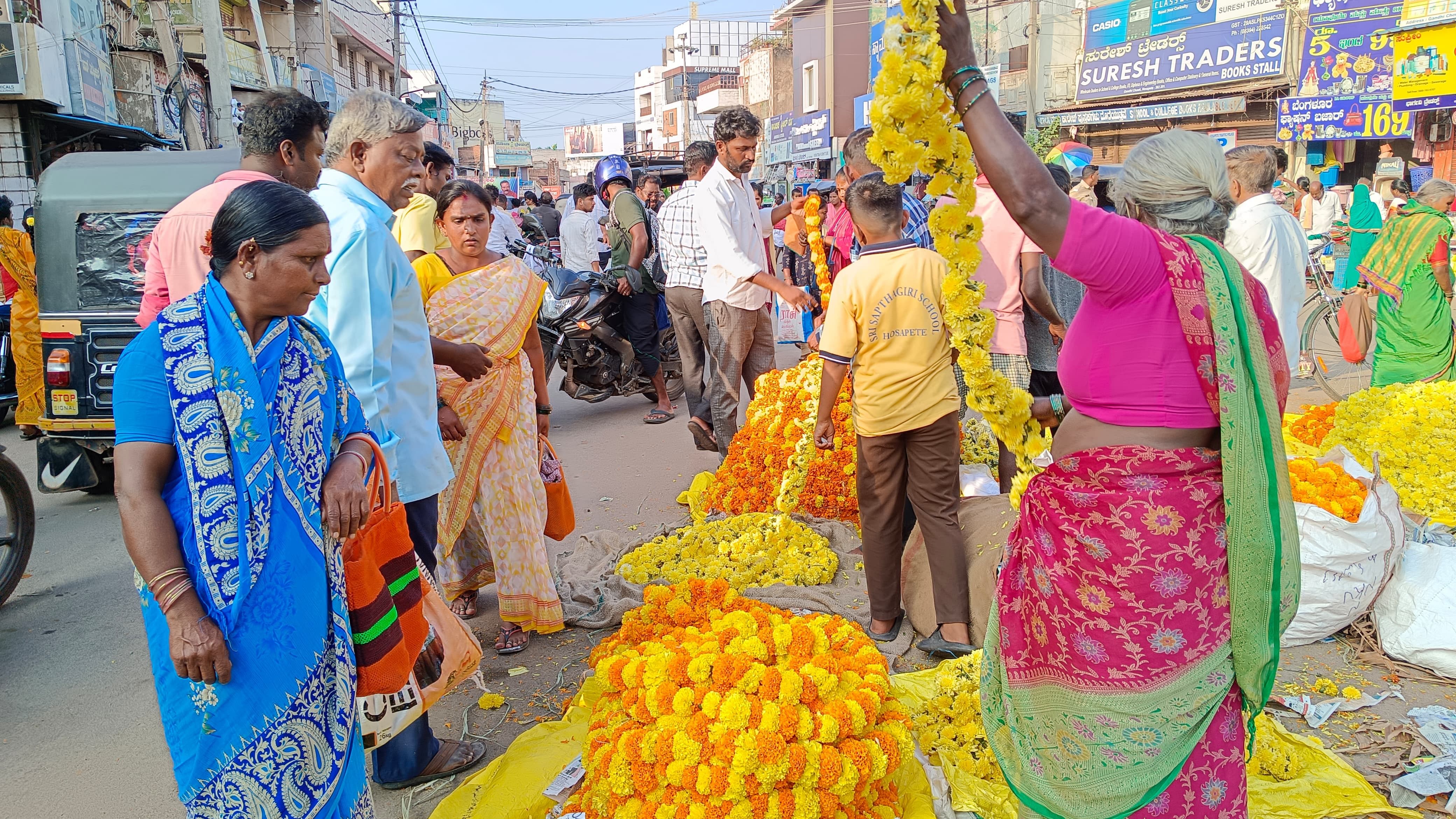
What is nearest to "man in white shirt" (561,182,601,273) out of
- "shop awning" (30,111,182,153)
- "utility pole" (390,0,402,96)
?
"shop awning" (30,111,182,153)

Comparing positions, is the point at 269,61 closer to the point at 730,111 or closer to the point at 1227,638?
the point at 730,111

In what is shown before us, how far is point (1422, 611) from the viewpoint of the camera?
3.71 meters

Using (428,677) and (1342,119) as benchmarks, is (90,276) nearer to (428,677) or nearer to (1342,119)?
(428,677)

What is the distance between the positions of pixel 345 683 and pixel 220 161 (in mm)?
5388

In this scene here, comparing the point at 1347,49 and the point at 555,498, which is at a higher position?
the point at 1347,49

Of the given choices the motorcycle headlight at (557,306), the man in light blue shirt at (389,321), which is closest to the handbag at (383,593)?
the man in light blue shirt at (389,321)

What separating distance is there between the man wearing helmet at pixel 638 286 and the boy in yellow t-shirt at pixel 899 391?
4522 mm

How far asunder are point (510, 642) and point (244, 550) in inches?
87.4

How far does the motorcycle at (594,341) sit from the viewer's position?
26.6 feet

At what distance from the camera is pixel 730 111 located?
5781 mm

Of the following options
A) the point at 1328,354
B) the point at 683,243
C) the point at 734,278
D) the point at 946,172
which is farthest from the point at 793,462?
the point at 1328,354

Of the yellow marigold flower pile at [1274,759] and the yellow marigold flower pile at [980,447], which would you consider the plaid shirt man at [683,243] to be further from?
the yellow marigold flower pile at [1274,759]

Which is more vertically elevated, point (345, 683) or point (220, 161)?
point (220, 161)

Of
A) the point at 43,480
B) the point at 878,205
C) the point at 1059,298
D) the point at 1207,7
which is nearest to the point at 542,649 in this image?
the point at 878,205
